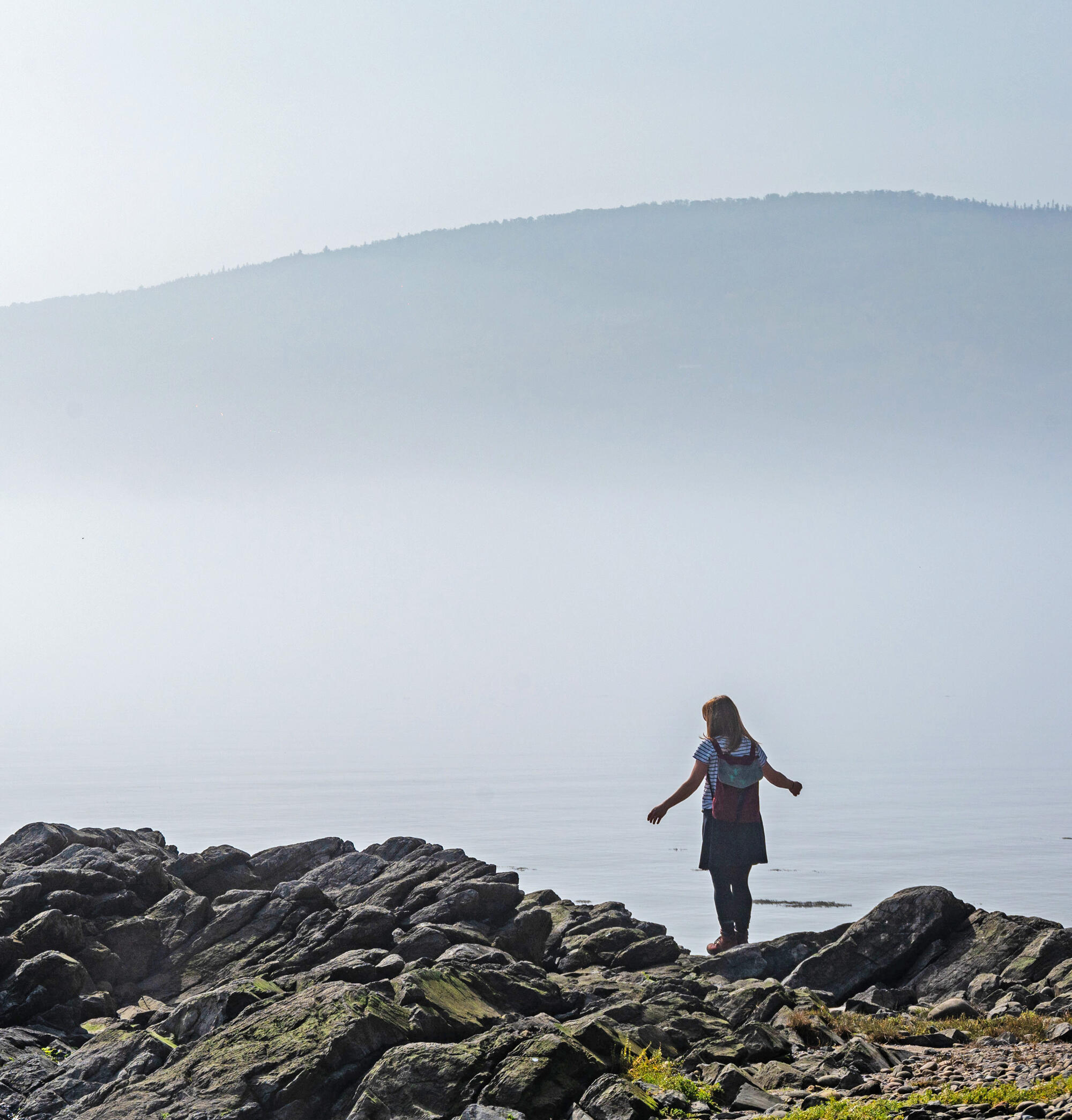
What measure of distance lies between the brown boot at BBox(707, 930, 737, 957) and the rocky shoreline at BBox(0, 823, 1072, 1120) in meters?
0.38

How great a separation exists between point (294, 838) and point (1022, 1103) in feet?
103

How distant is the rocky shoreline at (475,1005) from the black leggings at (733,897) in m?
0.51

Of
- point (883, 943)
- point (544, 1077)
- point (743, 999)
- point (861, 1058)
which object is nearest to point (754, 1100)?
point (861, 1058)

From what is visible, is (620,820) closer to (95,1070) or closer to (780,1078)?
(95,1070)

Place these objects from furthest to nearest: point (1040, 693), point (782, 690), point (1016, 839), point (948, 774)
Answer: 1. point (782, 690)
2. point (1040, 693)
3. point (948, 774)
4. point (1016, 839)

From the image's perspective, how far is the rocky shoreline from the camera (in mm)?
9617

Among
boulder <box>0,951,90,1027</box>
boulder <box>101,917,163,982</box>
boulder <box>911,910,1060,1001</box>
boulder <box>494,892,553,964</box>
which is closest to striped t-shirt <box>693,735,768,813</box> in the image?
boulder <box>494,892,553,964</box>

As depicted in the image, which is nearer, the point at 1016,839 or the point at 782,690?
the point at 1016,839

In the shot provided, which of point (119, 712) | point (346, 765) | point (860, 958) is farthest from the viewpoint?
point (119, 712)

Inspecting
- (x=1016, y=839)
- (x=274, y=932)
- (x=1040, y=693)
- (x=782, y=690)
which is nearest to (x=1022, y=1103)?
(x=274, y=932)

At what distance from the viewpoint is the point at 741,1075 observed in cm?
982

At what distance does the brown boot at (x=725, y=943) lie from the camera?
1542 cm

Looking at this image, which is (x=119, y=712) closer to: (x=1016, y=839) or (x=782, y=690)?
(x=782, y=690)

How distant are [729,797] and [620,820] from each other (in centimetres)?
2710
